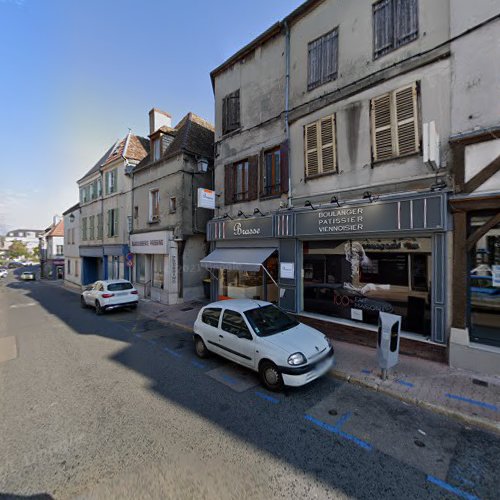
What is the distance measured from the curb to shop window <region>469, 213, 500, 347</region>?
227cm

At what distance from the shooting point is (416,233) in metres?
6.55

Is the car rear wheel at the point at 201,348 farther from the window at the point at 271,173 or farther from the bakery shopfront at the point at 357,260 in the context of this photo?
the window at the point at 271,173

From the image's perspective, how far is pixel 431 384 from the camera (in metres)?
5.33

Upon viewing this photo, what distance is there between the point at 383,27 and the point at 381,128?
269 centimetres

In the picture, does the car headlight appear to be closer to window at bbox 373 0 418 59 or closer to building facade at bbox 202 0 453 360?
building facade at bbox 202 0 453 360

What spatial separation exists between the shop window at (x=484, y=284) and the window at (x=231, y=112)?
9.03 metres

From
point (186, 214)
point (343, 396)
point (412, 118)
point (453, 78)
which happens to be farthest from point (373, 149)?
point (186, 214)

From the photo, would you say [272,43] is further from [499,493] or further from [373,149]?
[499,493]

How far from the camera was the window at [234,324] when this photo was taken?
5915 mm

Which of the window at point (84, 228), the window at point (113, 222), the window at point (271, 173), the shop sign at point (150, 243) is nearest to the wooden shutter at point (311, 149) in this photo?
the window at point (271, 173)

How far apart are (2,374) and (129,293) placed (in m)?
6.70

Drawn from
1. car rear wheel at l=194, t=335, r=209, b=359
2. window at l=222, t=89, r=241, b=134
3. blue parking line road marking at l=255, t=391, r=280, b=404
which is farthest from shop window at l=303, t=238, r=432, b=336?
window at l=222, t=89, r=241, b=134

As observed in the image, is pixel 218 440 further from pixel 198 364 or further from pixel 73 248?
pixel 73 248

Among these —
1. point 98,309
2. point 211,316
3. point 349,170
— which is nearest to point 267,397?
point 211,316
